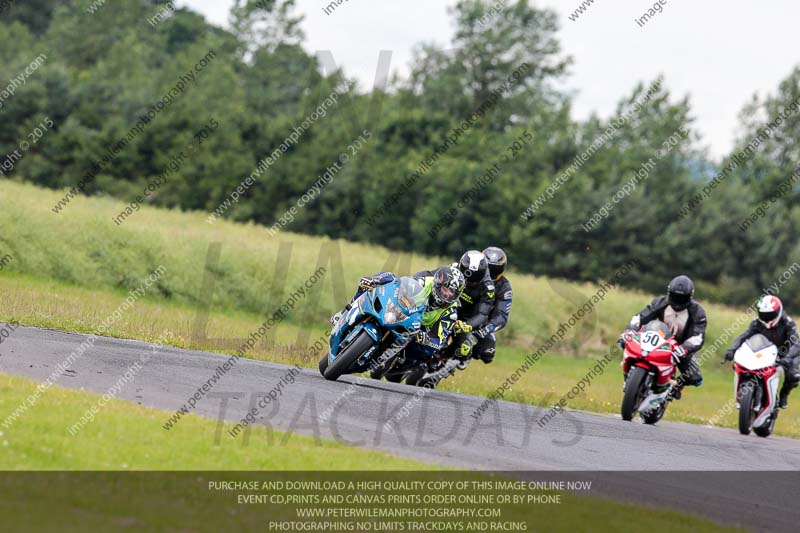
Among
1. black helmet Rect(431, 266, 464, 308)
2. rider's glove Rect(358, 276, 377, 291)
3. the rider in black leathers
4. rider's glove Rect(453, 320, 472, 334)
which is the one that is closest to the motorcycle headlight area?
rider's glove Rect(358, 276, 377, 291)

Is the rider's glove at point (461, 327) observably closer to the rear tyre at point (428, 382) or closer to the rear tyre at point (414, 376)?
the rear tyre at point (414, 376)

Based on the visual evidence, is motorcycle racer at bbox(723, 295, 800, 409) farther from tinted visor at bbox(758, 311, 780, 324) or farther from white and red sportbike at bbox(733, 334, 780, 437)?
white and red sportbike at bbox(733, 334, 780, 437)

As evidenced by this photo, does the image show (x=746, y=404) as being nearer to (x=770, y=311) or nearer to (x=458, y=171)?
(x=770, y=311)

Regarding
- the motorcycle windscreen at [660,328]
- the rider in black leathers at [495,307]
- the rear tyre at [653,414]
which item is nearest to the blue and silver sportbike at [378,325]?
the rider in black leathers at [495,307]

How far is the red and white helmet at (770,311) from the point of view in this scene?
16.6 metres

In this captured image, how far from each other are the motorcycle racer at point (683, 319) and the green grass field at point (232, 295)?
2.45 meters

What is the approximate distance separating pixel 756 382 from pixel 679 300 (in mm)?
1885

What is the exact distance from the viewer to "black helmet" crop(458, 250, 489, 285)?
15484 millimetres

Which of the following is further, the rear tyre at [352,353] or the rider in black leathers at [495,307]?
the rider in black leathers at [495,307]

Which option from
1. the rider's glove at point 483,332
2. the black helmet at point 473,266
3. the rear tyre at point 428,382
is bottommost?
the rear tyre at point 428,382

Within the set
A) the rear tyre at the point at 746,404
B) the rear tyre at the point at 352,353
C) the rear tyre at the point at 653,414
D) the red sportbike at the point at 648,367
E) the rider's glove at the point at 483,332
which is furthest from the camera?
the rear tyre at the point at 746,404

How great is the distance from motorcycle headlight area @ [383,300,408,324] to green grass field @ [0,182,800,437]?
4377 millimetres

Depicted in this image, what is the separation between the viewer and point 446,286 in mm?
14008

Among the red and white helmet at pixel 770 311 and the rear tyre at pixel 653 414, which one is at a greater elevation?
the red and white helmet at pixel 770 311
